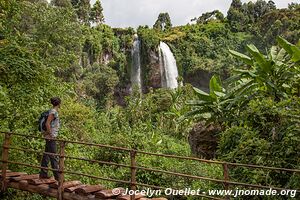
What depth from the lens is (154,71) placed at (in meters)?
32.5

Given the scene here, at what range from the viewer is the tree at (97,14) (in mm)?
40250

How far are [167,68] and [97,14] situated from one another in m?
12.7

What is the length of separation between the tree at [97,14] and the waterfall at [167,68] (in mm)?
10213

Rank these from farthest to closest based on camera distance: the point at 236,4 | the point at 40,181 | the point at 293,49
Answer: the point at 236,4 < the point at 293,49 < the point at 40,181

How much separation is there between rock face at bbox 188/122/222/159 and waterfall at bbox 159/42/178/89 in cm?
2390

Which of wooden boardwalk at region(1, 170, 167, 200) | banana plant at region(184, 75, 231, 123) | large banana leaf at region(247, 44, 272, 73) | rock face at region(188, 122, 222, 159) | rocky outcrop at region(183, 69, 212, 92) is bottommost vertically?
wooden boardwalk at region(1, 170, 167, 200)

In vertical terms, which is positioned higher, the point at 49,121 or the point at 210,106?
the point at 210,106

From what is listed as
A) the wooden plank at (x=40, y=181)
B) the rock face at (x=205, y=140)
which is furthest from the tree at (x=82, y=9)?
the wooden plank at (x=40, y=181)

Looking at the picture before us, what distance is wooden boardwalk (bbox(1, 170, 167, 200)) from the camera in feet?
14.1

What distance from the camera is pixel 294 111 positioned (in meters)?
4.96

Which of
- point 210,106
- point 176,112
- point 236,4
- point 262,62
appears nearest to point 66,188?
point 210,106

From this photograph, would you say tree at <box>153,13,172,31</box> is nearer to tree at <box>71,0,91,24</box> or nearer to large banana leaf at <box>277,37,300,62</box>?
tree at <box>71,0,91,24</box>

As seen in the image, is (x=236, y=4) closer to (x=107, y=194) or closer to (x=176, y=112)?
(x=176, y=112)

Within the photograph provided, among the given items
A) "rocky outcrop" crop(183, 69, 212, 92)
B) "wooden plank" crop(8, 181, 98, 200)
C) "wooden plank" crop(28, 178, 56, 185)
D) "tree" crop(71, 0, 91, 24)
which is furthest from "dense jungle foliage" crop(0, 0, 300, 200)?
"tree" crop(71, 0, 91, 24)
